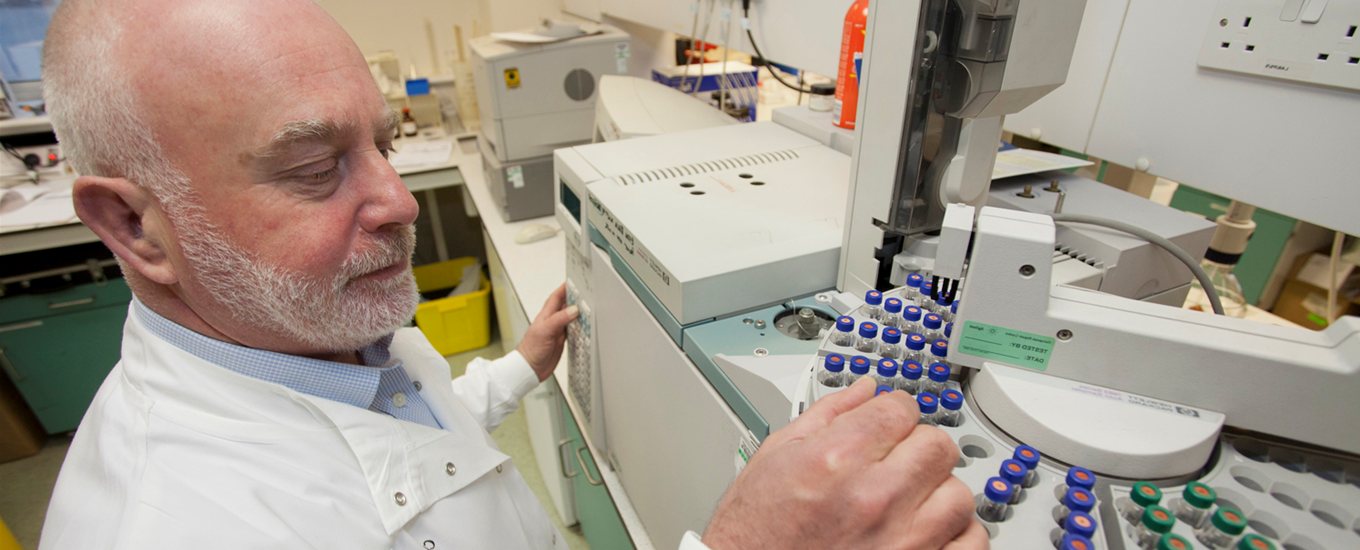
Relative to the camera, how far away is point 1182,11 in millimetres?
821

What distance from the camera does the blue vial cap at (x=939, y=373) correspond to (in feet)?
1.70

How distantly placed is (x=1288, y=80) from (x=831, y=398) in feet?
2.39

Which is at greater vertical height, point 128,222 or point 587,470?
point 128,222

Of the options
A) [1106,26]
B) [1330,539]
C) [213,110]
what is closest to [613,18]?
[1106,26]

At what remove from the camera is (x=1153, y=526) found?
38 centimetres

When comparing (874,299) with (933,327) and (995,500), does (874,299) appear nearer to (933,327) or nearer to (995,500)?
(933,327)

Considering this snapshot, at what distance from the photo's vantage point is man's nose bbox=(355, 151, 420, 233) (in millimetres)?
687

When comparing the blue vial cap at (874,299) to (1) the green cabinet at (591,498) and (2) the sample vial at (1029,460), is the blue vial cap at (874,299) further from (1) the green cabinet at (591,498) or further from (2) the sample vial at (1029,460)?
(1) the green cabinet at (591,498)

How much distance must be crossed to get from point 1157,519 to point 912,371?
0.18 meters

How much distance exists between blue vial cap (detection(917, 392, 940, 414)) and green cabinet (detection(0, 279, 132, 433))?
2772 mm

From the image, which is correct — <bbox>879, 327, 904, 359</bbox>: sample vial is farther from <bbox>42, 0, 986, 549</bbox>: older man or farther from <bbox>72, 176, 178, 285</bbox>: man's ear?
<bbox>72, 176, 178, 285</bbox>: man's ear

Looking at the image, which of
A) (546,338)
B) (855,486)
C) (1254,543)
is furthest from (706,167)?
(1254,543)

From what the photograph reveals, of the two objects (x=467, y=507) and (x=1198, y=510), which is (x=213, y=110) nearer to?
(x=467, y=507)

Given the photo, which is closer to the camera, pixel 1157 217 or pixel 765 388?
pixel 765 388
